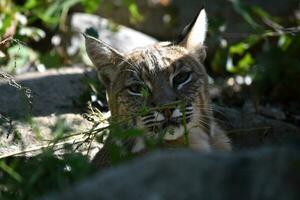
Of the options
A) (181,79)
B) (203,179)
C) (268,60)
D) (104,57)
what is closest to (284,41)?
(268,60)

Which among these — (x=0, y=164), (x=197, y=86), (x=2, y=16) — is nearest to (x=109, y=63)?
(x=197, y=86)

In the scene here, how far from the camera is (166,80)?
5.29 metres

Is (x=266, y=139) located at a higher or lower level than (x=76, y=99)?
lower

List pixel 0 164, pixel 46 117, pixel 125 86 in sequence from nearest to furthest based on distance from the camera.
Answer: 1. pixel 0 164
2. pixel 125 86
3. pixel 46 117

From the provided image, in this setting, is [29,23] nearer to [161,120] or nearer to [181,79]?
[181,79]

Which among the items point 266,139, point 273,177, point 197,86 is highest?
point 197,86

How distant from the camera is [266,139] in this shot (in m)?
6.34

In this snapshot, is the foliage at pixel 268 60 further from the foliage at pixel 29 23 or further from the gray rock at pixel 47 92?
the gray rock at pixel 47 92

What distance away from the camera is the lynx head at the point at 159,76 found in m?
5.14

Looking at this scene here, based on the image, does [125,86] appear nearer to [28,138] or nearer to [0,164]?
[28,138]

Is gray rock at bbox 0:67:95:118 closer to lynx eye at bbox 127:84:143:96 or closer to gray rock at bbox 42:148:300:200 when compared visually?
lynx eye at bbox 127:84:143:96

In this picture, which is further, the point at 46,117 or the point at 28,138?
the point at 46,117

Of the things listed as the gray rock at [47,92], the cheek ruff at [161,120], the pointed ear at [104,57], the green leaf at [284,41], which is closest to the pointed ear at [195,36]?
the pointed ear at [104,57]

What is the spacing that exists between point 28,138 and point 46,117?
A: 548 millimetres
